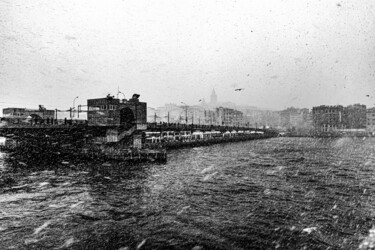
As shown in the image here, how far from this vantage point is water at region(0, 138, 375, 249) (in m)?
14.7

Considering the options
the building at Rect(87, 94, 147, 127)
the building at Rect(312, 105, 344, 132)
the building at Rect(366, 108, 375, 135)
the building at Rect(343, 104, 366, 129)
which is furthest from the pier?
the building at Rect(343, 104, 366, 129)

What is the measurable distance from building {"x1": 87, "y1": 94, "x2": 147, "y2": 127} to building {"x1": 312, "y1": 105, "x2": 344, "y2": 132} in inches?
6659

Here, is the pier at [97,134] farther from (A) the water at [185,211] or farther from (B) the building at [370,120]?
(B) the building at [370,120]

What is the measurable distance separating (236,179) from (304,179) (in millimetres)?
7826

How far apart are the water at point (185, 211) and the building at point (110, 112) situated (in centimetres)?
2168

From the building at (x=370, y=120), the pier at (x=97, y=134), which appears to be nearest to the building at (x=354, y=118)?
the building at (x=370, y=120)

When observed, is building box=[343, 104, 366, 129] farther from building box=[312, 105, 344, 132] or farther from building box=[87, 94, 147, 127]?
building box=[87, 94, 147, 127]

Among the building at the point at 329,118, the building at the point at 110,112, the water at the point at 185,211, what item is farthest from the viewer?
the building at the point at 329,118

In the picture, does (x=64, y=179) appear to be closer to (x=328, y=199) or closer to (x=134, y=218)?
(x=134, y=218)

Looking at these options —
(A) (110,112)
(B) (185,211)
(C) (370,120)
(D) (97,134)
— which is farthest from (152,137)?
(C) (370,120)

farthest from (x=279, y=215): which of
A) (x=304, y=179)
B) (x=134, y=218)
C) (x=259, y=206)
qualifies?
(x=304, y=179)

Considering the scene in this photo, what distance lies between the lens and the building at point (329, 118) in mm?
188750

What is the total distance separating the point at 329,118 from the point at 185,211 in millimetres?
198954

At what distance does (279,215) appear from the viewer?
18562 mm
